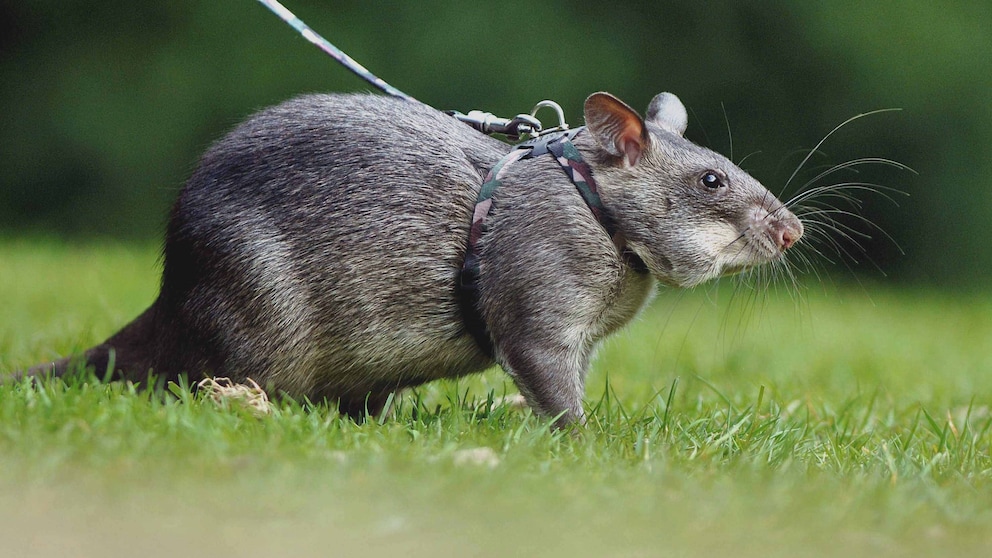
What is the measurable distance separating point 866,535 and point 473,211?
1.58 metres

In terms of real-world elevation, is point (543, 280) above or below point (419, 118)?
below

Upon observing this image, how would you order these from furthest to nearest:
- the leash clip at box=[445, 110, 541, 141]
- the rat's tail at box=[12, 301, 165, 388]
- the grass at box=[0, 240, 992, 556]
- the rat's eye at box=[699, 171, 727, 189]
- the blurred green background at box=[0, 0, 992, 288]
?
the blurred green background at box=[0, 0, 992, 288] → the leash clip at box=[445, 110, 541, 141] → the rat's tail at box=[12, 301, 165, 388] → the rat's eye at box=[699, 171, 727, 189] → the grass at box=[0, 240, 992, 556]

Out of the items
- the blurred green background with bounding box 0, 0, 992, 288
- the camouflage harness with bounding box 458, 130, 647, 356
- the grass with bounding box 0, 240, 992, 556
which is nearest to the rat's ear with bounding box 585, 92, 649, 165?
the camouflage harness with bounding box 458, 130, 647, 356

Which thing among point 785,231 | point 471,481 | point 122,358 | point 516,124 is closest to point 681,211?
point 785,231

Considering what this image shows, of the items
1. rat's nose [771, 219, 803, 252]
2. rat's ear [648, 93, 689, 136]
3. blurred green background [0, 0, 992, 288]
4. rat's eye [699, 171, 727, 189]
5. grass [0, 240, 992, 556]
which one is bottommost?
blurred green background [0, 0, 992, 288]

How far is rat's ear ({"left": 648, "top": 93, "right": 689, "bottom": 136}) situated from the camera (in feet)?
13.2

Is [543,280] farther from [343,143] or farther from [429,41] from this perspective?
[429,41]

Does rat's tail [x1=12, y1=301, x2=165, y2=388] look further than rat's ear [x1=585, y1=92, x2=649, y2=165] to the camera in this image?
Yes

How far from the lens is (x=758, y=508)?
261 cm

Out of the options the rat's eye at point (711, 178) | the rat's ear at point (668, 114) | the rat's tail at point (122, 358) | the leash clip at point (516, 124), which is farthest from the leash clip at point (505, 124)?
the rat's tail at point (122, 358)

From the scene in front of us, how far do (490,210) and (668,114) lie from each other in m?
0.87

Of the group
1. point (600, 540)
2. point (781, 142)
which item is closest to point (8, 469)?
point (600, 540)

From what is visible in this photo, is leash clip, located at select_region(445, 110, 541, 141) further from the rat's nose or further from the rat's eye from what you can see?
the rat's nose

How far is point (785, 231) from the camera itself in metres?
3.57
